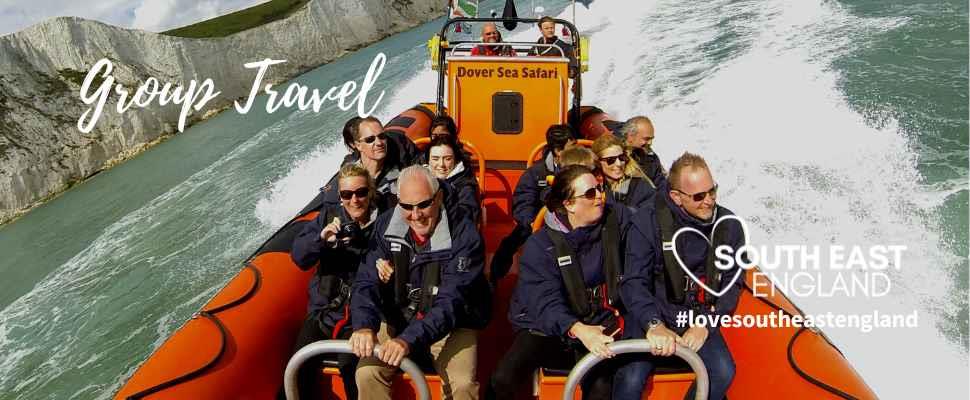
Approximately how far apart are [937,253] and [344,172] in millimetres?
3683

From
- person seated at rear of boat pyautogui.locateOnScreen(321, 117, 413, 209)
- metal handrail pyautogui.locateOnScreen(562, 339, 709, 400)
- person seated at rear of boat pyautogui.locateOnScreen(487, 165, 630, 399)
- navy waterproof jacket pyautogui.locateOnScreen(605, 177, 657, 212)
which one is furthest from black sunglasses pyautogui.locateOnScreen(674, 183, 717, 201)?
person seated at rear of boat pyautogui.locateOnScreen(321, 117, 413, 209)

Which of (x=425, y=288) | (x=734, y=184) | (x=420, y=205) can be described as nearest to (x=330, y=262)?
(x=425, y=288)

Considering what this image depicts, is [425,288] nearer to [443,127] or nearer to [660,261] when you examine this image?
[660,261]

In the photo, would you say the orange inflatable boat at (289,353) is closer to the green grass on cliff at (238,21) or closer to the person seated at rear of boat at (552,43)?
the person seated at rear of boat at (552,43)

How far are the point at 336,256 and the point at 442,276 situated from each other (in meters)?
0.51

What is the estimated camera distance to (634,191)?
2465 millimetres

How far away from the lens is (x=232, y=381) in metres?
2.07

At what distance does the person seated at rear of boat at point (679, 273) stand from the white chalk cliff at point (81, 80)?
48.8 ft

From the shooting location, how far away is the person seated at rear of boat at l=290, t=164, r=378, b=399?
2.05 m

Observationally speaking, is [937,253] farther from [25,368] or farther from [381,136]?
[25,368]

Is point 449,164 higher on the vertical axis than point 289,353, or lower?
higher

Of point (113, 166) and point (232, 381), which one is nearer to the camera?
point (232, 381)

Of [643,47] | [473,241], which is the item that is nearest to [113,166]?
[643,47]

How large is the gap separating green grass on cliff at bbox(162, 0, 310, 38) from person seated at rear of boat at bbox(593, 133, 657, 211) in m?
26.1
